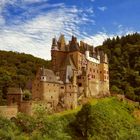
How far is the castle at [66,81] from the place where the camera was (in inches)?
2687

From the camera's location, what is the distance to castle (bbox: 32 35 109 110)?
232ft

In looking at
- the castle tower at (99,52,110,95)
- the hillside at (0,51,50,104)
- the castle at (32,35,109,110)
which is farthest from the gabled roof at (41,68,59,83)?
the hillside at (0,51,50,104)

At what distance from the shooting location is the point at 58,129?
61656 millimetres

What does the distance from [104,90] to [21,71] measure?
34898 millimetres

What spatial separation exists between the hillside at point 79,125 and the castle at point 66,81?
2.02 meters

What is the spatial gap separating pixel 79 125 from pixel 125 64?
161 ft

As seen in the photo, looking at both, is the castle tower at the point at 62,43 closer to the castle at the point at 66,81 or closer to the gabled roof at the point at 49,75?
the castle at the point at 66,81

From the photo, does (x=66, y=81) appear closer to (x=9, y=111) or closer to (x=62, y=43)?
(x=62, y=43)

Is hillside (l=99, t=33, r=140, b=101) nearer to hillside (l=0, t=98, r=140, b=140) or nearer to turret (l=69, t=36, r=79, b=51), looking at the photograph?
hillside (l=0, t=98, r=140, b=140)

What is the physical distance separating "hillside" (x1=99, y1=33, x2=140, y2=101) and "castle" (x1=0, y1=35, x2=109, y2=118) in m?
12.1

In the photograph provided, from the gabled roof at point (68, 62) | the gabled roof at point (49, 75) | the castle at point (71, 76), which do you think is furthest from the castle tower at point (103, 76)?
the gabled roof at point (49, 75)

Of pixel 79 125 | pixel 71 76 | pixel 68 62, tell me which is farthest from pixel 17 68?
pixel 79 125

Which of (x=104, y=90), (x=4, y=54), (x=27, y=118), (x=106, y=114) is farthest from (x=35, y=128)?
(x=4, y=54)

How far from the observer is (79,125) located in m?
68.5
